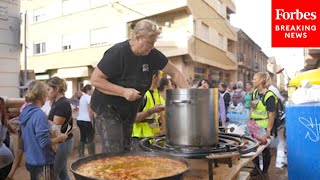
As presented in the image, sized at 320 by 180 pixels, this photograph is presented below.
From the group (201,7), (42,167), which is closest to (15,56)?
(42,167)

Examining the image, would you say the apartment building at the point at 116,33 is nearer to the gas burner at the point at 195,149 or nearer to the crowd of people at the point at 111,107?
the crowd of people at the point at 111,107

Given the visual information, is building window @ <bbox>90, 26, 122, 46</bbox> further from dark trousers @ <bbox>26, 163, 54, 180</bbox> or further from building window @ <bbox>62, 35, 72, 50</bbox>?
dark trousers @ <bbox>26, 163, 54, 180</bbox>

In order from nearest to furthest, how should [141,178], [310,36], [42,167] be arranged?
[141,178], [42,167], [310,36]

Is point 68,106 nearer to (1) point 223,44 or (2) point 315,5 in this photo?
(2) point 315,5

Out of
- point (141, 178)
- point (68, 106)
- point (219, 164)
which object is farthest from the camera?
point (68, 106)

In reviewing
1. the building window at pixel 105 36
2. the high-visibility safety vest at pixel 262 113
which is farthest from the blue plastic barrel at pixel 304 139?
the building window at pixel 105 36

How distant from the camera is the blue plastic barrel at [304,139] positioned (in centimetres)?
327

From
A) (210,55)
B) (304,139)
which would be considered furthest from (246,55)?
(304,139)

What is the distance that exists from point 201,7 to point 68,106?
18118 millimetres

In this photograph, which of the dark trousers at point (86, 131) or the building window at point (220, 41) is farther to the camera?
the building window at point (220, 41)

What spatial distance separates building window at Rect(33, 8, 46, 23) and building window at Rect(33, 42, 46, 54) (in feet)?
6.24

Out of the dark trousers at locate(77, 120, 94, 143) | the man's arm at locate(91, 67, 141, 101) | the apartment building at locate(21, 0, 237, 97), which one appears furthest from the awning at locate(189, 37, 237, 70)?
the man's arm at locate(91, 67, 141, 101)

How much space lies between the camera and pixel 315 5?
589 centimetres

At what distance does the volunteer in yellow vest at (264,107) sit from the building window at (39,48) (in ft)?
76.5
